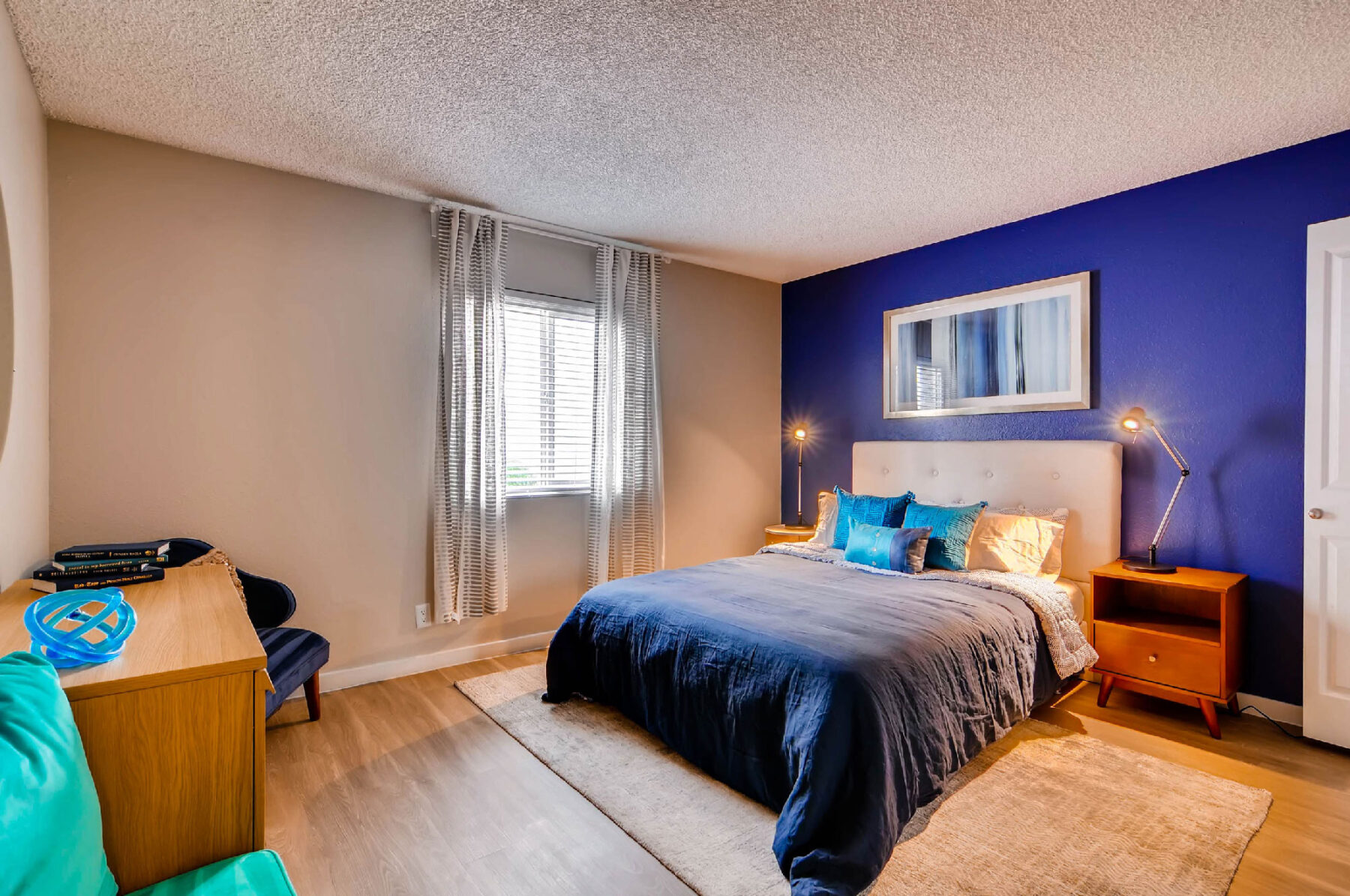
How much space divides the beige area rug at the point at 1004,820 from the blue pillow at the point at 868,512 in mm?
1194

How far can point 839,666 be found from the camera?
2.05 meters

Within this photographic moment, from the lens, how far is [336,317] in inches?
129

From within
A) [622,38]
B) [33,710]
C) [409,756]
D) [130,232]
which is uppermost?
[622,38]

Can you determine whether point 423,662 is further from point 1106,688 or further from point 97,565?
point 1106,688

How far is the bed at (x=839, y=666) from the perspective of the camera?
1.90 meters

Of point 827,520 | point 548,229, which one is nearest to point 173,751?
point 548,229

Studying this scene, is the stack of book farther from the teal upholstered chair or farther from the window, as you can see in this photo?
the window

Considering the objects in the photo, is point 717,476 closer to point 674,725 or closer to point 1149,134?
point 674,725

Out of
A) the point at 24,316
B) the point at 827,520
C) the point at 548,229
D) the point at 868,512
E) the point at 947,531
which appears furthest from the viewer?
the point at 827,520

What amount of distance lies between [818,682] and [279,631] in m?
2.24

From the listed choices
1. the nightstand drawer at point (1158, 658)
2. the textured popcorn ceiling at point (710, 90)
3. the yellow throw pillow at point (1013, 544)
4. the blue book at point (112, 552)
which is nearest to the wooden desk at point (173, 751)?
the blue book at point (112, 552)

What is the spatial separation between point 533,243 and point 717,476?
2.07 metres

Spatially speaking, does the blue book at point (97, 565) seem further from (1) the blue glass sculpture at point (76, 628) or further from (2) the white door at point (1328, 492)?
(2) the white door at point (1328, 492)

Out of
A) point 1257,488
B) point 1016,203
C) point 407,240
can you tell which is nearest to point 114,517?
point 407,240
